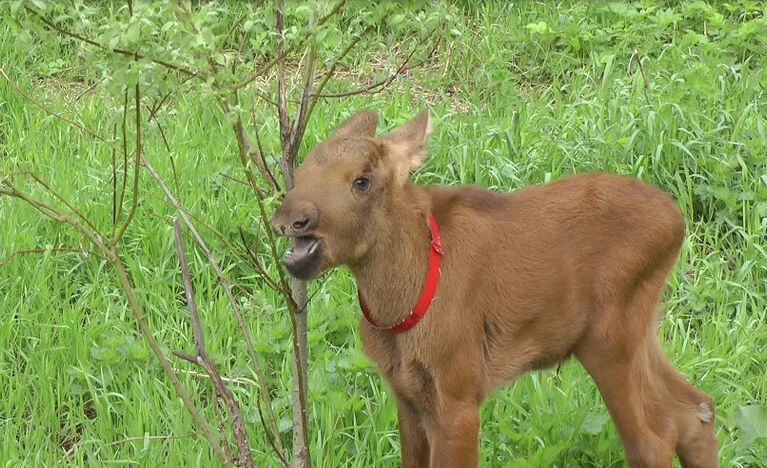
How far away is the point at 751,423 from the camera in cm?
465

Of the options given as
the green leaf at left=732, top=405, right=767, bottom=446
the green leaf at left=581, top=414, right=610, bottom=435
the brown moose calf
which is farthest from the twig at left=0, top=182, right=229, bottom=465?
the green leaf at left=732, top=405, right=767, bottom=446

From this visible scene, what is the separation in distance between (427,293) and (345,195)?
1.70 feet


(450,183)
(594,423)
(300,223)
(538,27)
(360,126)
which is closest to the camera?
(300,223)

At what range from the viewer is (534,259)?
420 centimetres

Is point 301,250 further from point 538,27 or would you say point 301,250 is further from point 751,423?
point 538,27

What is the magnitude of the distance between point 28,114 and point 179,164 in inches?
49.7

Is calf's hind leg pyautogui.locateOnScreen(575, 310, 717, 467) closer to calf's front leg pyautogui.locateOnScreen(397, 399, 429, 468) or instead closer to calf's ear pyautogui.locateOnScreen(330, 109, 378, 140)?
calf's front leg pyautogui.locateOnScreen(397, 399, 429, 468)

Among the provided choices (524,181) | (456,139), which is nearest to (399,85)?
(456,139)

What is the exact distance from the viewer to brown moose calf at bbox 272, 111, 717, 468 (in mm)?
3816

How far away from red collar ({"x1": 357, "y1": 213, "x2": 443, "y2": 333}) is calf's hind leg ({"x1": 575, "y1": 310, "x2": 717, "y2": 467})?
657 millimetres

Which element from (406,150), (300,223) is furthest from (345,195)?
(406,150)

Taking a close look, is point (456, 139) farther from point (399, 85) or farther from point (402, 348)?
Answer: point (402, 348)

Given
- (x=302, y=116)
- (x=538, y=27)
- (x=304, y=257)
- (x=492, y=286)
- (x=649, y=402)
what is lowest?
(x=649, y=402)

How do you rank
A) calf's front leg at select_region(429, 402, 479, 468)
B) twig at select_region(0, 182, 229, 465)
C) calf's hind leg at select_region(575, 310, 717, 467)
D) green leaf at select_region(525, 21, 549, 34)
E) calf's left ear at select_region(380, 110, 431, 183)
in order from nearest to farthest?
twig at select_region(0, 182, 229, 465) < calf's left ear at select_region(380, 110, 431, 183) < calf's front leg at select_region(429, 402, 479, 468) < calf's hind leg at select_region(575, 310, 717, 467) < green leaf at select_region(525, 21, 549, 34)
